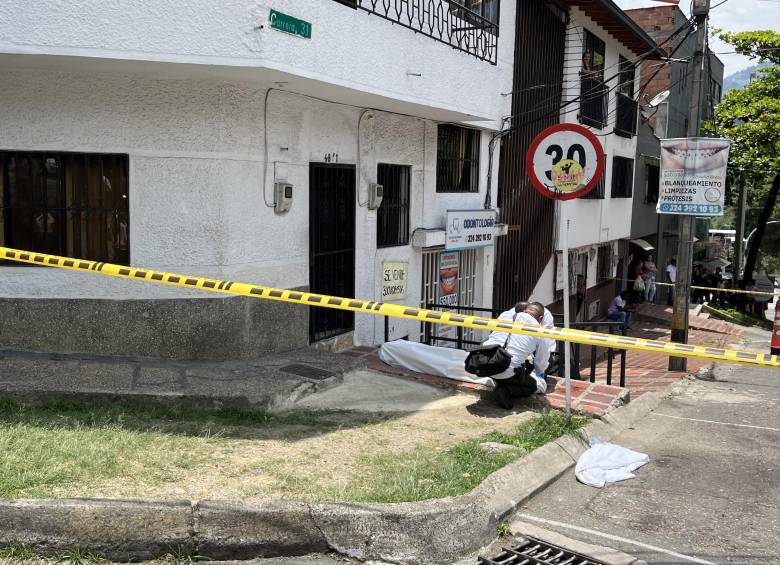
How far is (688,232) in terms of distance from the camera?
40.8 ft

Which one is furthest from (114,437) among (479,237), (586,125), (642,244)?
(642,244)

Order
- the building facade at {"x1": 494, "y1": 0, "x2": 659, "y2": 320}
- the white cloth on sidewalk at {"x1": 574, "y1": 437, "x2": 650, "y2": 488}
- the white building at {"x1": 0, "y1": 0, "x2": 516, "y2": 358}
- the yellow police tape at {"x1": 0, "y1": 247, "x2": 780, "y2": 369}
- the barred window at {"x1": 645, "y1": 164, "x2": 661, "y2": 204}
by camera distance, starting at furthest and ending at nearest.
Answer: the barred window at {"x1": 645, "y1": 164, "x2": 661, "y2": 204}, the building facade at {"x1": 494, "y1": 0, "x2": 659, "y2": 320}, the white building at {"x1": 0, "y1": 0, "x2": 516, "y2": 358}, the white cloth on sidewalk at {"x1": 574, "y1": 437, "x2": 650, "y2": 488}, the yellow police tape at {"x1": 0, "y1": 247, "x2": 780, "y2": 369}

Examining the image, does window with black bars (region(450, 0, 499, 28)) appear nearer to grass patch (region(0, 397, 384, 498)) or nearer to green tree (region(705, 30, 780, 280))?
grass patch (region(0, 397, 384, 498))

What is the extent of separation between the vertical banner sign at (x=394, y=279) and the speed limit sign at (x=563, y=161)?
12.7 feet

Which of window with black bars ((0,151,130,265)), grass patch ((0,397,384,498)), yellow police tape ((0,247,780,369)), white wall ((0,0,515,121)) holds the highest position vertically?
white wall ((0,0,515,121))

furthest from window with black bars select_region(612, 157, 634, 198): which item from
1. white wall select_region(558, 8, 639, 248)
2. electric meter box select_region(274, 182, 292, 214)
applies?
electric meter box select_region(274, 182, 292, 214)

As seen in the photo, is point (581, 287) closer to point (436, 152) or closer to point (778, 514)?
point (436, 152)

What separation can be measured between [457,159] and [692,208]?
387 cm

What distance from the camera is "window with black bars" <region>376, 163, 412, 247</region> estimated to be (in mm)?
10570

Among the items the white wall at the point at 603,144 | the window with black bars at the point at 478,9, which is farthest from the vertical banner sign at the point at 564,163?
the white wall at the point at 603,144

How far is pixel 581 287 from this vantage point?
19516 millimetres

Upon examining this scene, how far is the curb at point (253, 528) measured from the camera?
411 centimetres

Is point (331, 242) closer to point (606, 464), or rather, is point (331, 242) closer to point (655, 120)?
point (606, 464)

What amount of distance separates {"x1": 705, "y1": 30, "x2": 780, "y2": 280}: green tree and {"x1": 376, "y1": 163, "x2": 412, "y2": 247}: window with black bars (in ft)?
49.9
